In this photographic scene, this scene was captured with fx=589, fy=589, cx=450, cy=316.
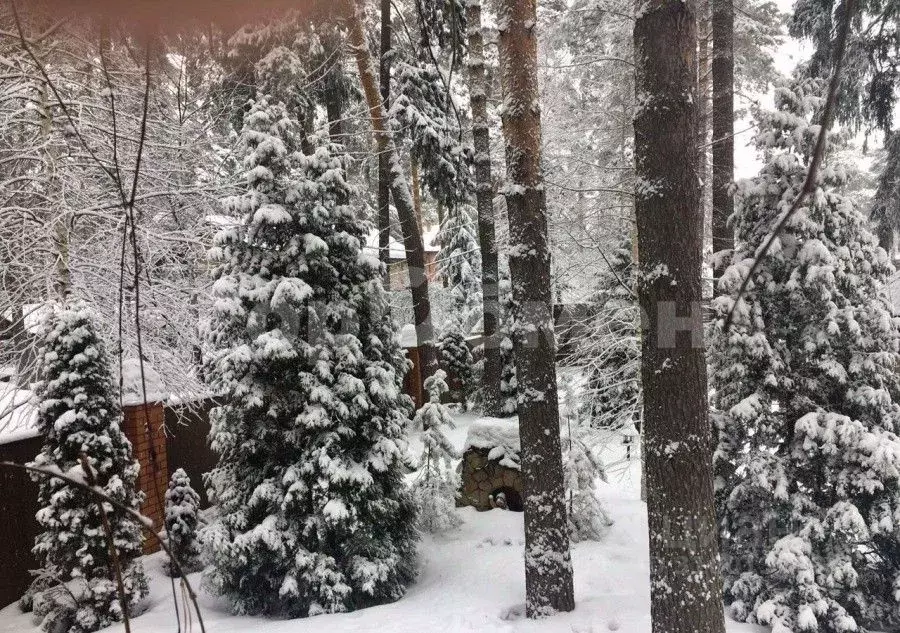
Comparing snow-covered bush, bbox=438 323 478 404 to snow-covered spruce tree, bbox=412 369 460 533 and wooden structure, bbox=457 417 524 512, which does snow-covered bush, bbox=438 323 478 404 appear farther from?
snow-covered spruce tree, bbox=412 369 460 533

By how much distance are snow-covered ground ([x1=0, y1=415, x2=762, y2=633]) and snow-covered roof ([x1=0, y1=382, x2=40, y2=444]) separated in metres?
1.71

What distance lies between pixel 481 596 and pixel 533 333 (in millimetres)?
2553

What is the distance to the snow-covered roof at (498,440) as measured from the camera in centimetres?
749

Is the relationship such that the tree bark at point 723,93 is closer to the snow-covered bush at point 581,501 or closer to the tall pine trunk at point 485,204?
the snow-covered bush at point 581,501

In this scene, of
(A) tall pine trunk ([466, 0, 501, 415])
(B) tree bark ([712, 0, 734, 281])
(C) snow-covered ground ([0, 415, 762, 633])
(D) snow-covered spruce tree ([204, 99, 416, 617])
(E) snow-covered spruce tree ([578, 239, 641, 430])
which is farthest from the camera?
(E) snow-covered spruce tree ([578, 239, 641, 430])

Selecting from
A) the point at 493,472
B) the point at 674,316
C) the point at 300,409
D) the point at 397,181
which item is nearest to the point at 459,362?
the point at 397,181

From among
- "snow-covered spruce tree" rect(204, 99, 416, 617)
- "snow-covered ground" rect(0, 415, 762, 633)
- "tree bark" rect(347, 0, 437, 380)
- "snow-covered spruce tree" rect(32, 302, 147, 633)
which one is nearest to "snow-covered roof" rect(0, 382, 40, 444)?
"snow-covered spruce tree" rect(32, 302, 147, 633)

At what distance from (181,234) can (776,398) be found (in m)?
7.05

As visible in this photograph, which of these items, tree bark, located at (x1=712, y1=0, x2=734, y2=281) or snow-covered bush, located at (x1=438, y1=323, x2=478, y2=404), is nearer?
tree bark, located at (x1=712, y1=0, x2=734, y2=281)

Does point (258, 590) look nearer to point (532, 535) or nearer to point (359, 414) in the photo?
point (359, 414)

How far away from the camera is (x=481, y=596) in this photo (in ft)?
17.9

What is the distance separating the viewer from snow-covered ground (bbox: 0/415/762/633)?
4.75 metres

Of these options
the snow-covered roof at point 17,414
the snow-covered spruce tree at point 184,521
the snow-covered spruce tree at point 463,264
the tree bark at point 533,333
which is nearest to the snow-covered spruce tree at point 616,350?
the tree bark at point 533,333

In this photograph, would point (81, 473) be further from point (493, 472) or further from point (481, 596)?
point (493, 472)
